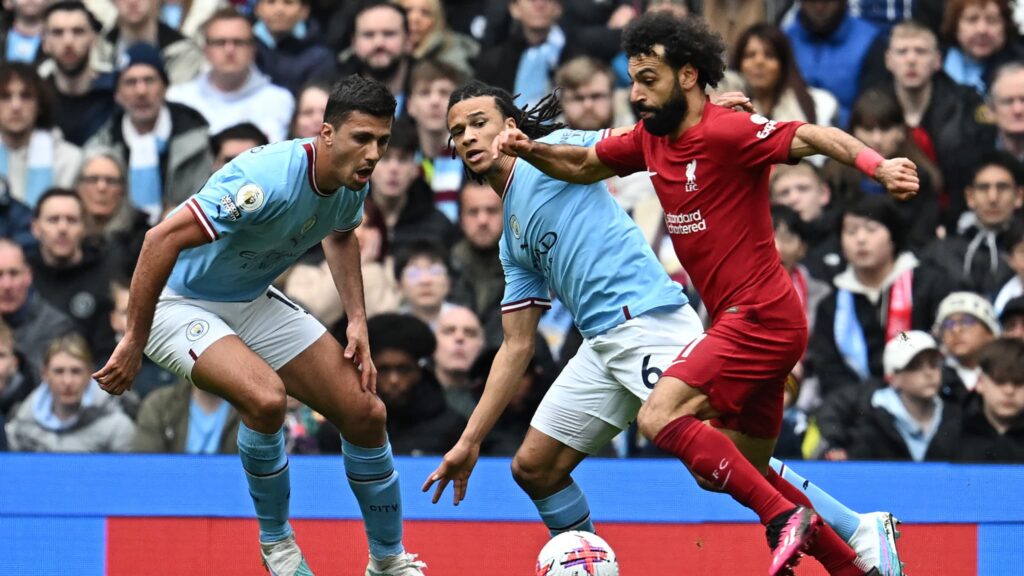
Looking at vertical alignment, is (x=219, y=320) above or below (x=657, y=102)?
below

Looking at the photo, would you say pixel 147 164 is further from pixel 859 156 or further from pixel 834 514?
pixel 859 156

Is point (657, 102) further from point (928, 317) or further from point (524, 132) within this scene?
point (928, 317)

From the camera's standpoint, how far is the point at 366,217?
35.5ft

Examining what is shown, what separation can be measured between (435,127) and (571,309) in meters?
4.01

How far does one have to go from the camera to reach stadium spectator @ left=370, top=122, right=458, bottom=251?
10.9 metres

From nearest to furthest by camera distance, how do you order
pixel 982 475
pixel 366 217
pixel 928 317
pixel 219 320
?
pixel 219 320 → pixel 982 475 → pixel 928 317 → pixel 366 217

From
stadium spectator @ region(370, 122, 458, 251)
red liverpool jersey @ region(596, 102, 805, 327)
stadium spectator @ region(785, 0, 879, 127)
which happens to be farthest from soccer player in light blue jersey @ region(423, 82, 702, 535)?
stadium spectator @ region(785, 0, 879, 127)

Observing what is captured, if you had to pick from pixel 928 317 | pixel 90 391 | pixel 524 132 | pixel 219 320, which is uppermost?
pixel 524 132

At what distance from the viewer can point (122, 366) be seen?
23.0 ft

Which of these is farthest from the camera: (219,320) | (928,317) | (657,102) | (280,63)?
(280,63)

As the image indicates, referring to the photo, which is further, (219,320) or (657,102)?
(219,320)

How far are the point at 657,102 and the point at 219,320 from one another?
2.16 meters

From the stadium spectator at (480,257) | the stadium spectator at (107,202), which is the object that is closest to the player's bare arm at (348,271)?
the stadium spectator at (480,257)

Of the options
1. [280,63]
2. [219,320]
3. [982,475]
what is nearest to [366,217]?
[280,63]
